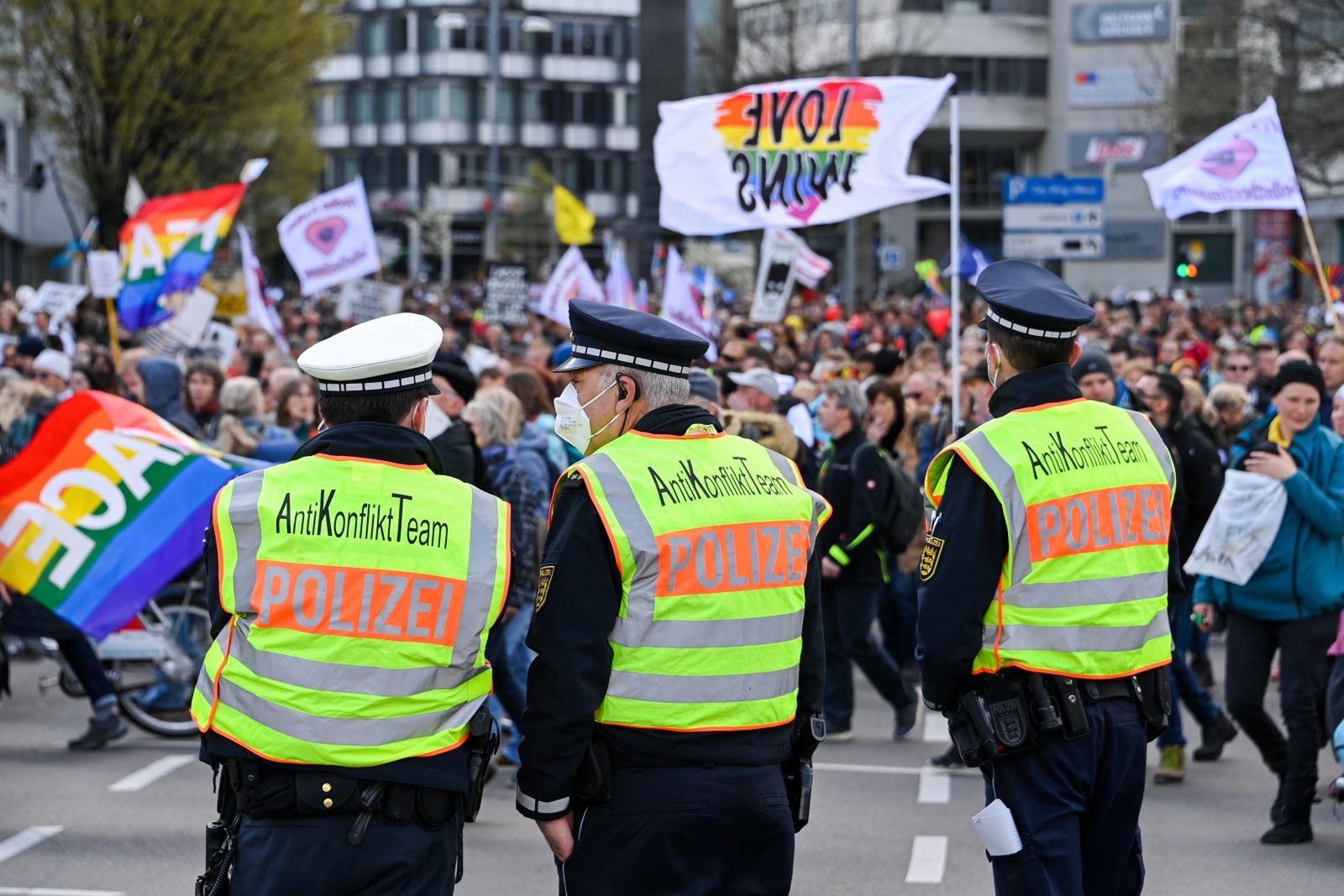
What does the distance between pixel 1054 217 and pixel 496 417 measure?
9.13 meters

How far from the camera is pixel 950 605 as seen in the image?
4441mm

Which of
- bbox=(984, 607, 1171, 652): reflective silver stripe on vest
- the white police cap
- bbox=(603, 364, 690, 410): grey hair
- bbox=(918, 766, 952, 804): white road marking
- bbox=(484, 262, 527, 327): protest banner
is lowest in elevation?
bbox=(918, 766, 952, 804): white road marking

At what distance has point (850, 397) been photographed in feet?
32.6

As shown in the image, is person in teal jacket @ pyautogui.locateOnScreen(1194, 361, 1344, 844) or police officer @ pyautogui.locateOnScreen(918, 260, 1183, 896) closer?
police officer @ pyautogui.locateOnScreen(918, 260, 1183, 896)

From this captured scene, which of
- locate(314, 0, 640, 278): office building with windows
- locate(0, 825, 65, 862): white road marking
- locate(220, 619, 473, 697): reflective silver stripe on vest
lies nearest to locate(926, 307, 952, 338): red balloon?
locate(0, 825, 65, 862): white road marking

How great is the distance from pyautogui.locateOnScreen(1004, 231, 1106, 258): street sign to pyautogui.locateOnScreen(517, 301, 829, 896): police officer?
517 inches

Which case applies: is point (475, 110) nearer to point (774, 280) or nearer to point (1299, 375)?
point (774, 280)

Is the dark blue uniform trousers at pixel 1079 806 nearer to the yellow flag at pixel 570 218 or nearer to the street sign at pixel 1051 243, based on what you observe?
the street sign at pixel 1051 243

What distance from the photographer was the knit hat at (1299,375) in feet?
24.4

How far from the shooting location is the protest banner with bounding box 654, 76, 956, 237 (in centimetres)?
1115

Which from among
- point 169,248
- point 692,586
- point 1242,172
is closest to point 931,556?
point 692,586

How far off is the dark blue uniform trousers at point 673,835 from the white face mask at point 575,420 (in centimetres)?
79

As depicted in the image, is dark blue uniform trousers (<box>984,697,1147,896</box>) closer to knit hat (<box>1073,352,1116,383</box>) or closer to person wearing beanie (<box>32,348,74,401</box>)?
knit hat (<box>1073,352,1116,383</box>)

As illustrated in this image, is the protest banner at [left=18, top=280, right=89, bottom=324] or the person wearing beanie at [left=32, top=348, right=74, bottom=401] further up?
the person wearing beanie at [left=32, top=348, right=74, bottom=401]
